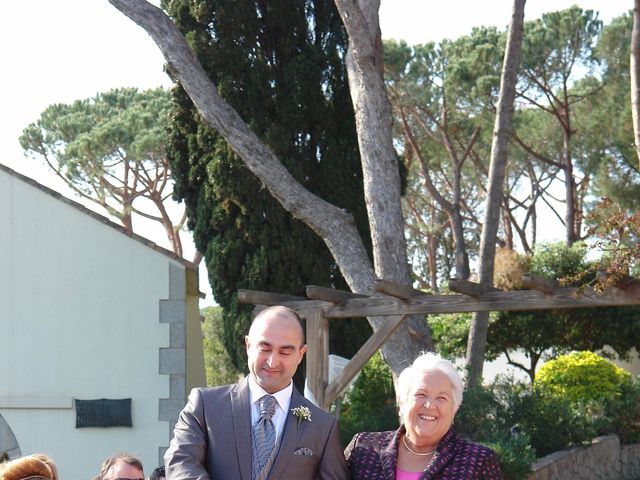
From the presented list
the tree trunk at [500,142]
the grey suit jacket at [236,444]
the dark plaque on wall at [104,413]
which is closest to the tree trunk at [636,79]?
the tree trunk at [500,142]

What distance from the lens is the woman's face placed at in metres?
3.37

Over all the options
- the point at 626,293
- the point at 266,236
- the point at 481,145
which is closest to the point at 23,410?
the point at 266,236

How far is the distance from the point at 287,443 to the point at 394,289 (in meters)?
5.21

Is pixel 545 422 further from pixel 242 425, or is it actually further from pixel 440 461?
pixel 242 425

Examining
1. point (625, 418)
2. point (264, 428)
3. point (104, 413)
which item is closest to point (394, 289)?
point (104, 413)

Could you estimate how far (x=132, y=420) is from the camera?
33.0 ft

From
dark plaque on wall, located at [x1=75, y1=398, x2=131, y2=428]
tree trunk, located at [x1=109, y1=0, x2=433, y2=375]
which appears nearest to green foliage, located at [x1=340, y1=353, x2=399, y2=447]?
tree trunk, located at [x1=109, y1=0, x2=433, y2=375]

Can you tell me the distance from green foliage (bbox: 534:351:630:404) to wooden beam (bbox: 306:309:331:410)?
3.65 metres

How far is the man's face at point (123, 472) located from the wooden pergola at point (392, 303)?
16.0ft

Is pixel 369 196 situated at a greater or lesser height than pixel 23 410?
greater

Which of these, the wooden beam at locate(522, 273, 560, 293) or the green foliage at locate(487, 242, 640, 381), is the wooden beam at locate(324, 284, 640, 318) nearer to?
the wooden beam at locate(522, 273, 560, 293)

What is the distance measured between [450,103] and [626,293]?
46.1 feet

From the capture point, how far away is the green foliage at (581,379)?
12.1m

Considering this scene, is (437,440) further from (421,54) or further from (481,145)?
(481,145)
